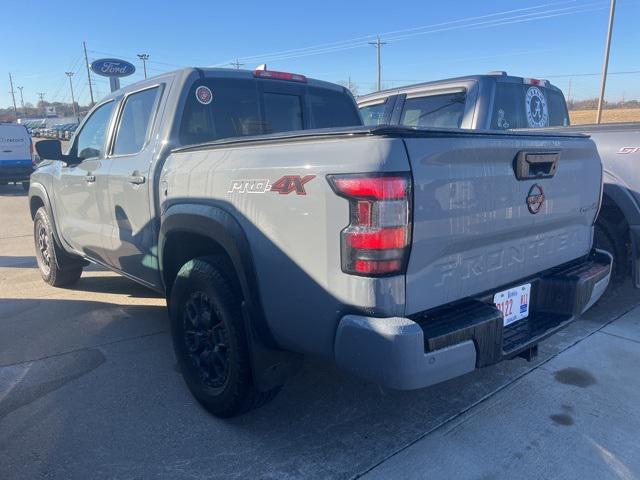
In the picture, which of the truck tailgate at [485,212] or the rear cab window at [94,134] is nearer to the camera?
the truck tailgate at [485,212]

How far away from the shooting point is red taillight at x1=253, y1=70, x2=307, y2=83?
3.88 m

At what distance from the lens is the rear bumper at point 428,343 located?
2.02 meters

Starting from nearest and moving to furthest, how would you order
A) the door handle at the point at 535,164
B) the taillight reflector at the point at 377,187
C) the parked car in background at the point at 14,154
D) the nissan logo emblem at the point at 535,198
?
the taillight reflector at the point at 377,187
the door handle at the point at 535,164
the nissan logo emblem at the point at 535,198
the parked car in background at the point at 14,154

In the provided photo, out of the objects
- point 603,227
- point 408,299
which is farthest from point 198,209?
point 603,227

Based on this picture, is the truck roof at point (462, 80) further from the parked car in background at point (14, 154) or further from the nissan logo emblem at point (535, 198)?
the parked car in background at point (14, 154)

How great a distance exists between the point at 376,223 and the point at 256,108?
7.04 ft

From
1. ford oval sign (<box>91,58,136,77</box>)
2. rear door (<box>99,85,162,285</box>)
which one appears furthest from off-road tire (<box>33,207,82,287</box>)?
ford oval sign (<box>91,58,136,77</box>)

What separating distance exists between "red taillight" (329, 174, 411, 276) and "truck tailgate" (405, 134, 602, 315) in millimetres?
66

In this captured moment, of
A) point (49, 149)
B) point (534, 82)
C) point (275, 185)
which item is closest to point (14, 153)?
point (49, 149)

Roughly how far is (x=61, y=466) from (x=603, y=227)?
4.42 meters

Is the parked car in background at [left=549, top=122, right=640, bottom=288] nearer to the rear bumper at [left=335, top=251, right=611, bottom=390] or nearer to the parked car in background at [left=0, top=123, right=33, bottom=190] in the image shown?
the rear bumper at [left=335, top=251, right=611, bottom=390]

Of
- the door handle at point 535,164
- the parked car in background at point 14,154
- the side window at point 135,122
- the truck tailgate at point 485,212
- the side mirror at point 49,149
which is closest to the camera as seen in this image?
the truck tailgate at point 485,212

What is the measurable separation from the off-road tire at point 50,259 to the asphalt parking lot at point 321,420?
1392 mm

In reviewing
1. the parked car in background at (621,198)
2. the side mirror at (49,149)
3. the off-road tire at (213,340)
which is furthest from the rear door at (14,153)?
the parked car in background at (621,198)
